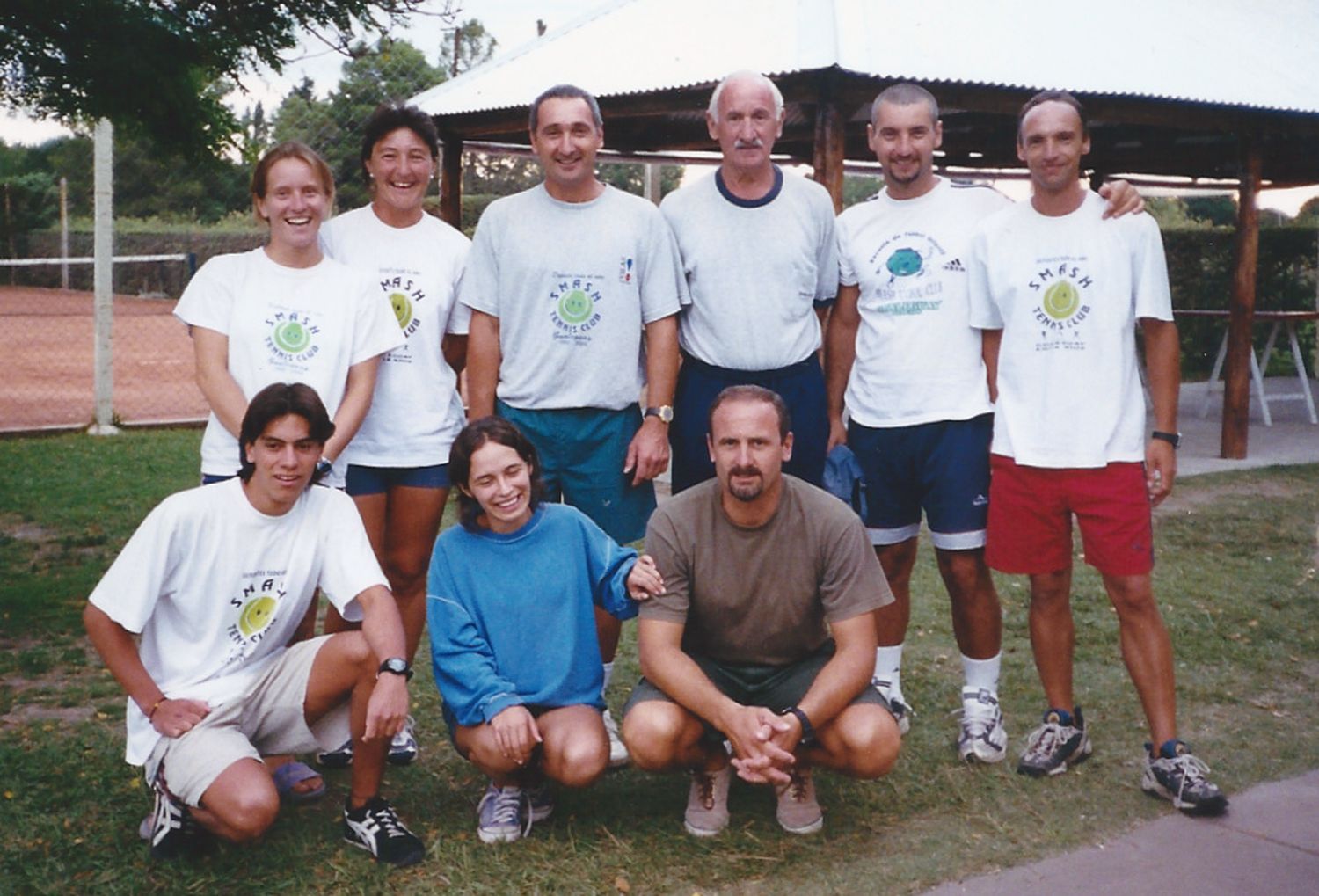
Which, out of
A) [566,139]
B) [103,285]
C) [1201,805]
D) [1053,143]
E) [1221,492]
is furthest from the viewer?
[103,285]

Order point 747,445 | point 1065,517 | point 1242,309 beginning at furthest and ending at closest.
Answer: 1. point 1242,309
2. point 1065,517
3. point 747,445

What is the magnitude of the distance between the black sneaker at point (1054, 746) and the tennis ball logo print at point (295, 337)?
244 cm

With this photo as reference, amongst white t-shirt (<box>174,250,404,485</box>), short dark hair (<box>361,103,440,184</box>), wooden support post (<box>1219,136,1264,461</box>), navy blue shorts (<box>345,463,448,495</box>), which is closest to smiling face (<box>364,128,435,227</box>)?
short dark hair (<box>361,103,440,184</box>)

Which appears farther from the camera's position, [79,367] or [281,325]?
[79,367]

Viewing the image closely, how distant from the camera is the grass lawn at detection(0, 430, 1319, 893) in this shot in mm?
3461

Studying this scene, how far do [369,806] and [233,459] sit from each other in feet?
3.48

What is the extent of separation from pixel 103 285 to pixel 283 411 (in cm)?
837

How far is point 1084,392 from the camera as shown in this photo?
3990 mm

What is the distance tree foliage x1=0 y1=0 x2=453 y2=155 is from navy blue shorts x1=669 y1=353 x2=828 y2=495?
8.74ft

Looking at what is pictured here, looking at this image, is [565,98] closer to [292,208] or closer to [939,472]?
[292,208]

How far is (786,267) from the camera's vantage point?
4.11 m

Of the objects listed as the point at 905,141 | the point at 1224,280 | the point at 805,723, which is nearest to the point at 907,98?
the point at 905,141

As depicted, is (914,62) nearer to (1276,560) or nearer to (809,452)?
(1276,560)

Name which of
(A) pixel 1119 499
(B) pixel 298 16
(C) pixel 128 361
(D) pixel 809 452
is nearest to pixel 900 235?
(D) pixel 809 452
